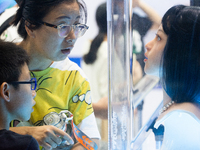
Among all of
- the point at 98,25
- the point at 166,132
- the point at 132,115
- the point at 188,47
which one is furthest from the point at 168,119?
the point at 98,25

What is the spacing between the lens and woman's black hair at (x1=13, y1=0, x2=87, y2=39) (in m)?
0.98

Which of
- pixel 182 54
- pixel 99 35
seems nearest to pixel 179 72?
pixel 182 54

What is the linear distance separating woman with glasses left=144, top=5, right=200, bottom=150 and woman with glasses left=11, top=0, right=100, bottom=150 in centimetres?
31

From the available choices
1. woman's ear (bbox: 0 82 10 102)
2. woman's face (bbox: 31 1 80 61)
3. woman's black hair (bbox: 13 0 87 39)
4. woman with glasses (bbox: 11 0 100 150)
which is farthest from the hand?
woman's black hair (bbox: 13 0 87 39)

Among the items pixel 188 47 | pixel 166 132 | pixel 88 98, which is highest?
pixel 188 47

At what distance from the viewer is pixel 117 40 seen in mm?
1075

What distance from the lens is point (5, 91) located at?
917mm

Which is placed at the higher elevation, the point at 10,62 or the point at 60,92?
the point at 10,62

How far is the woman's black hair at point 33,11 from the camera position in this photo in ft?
3.21

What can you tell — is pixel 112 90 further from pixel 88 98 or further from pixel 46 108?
pixel 46 108

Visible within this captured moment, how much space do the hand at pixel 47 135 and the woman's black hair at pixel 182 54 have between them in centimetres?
47

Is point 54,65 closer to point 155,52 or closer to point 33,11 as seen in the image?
point 33,11

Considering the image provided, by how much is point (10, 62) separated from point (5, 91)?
4.2 inches

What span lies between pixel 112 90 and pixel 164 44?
0.30 meters
